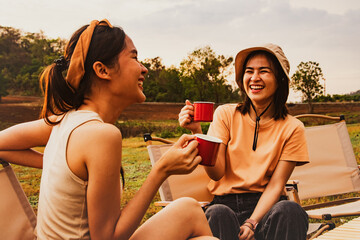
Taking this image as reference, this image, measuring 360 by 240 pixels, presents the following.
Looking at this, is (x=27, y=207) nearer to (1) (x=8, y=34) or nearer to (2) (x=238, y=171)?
(2) (x=238, y=171)

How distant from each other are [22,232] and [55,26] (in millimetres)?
12930

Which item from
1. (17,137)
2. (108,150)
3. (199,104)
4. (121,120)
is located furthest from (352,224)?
(121,120)

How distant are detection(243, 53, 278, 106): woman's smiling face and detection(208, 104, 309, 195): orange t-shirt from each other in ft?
0.63

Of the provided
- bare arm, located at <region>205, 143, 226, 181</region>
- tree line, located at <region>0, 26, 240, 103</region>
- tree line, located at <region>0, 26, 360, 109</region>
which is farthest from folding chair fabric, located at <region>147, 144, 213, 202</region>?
tree line, located at <region>0, 26, 240, 103</region>

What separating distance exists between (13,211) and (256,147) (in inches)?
56.7

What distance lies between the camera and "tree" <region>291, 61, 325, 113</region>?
1666 centimetres

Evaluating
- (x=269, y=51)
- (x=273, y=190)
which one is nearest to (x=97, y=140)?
(x=273, y=190)

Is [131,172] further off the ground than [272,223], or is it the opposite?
[272,223]

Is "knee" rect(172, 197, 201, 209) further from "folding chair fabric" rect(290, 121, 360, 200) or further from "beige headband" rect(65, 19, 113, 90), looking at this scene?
"folding chair fabric" rect(290, 121, 360, 200)

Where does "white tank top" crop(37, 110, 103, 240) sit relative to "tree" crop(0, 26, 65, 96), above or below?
below

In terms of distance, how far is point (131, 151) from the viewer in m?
10.7

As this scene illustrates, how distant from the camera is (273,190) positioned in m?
2.18

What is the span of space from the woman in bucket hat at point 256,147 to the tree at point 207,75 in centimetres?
1349

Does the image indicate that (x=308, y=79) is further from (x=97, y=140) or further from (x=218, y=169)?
(x=97, y=140)
